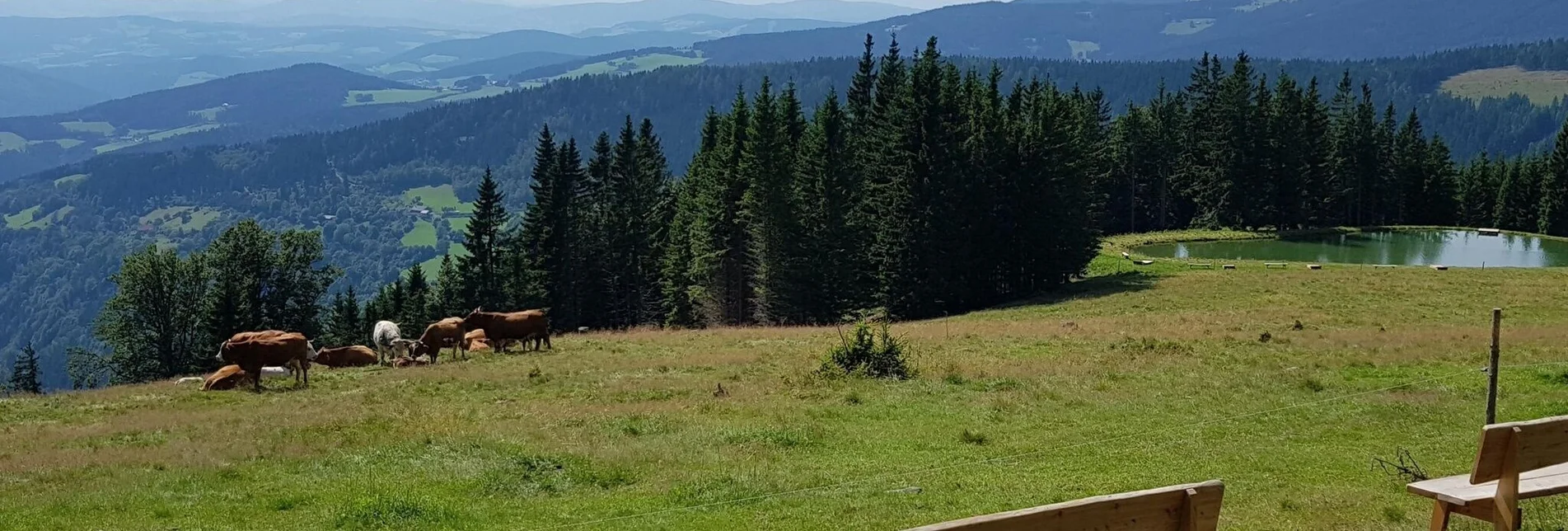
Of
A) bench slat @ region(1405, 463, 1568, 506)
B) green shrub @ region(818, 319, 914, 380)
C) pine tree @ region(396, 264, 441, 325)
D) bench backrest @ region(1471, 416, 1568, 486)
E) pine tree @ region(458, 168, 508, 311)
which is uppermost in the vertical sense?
bench backrest @ region(1471, 416, 1568, 486)

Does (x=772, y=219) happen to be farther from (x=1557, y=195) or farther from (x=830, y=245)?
(x=1557, y=195)

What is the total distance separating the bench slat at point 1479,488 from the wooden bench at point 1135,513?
3453mm

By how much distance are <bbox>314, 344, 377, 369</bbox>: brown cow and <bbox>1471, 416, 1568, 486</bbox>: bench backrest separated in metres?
35.8

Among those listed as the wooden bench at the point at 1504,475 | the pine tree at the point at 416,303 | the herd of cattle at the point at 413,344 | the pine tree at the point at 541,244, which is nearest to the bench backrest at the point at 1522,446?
the wooden bench at the point at 1504,475

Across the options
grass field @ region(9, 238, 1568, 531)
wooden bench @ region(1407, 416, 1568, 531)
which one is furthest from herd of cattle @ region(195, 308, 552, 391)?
wooden bench @ region(1407, 416, 1568, 531)

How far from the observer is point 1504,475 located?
8.34 metres

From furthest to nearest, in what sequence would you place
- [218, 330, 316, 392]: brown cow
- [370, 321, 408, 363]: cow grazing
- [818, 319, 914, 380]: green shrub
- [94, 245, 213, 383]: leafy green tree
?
[94, 245, 213, 383]: leafy green tree → [370, 321, 408, 363]: cow grazing → [218, 330, 316, 392]: brown cow → [818, 319, 914, 380]: green shrub

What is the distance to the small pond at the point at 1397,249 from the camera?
210 ft

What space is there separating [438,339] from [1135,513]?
1330 inches

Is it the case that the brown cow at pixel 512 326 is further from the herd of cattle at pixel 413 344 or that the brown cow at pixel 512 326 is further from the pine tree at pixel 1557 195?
the pine tree at pixel 1557 195

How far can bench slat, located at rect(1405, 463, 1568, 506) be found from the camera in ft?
28.2

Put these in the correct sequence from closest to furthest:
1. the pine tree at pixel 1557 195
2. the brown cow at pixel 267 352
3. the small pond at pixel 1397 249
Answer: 1. the brown cow at pixel 267 352
2. the small pond at pixel 1397 249
3. the pine tree at pixel 1557 195

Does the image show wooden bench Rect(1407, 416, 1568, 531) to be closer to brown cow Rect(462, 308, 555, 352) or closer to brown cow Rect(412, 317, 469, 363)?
brown cow Rect(412, 317, 469, 363)

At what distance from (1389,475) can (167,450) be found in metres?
18.9
